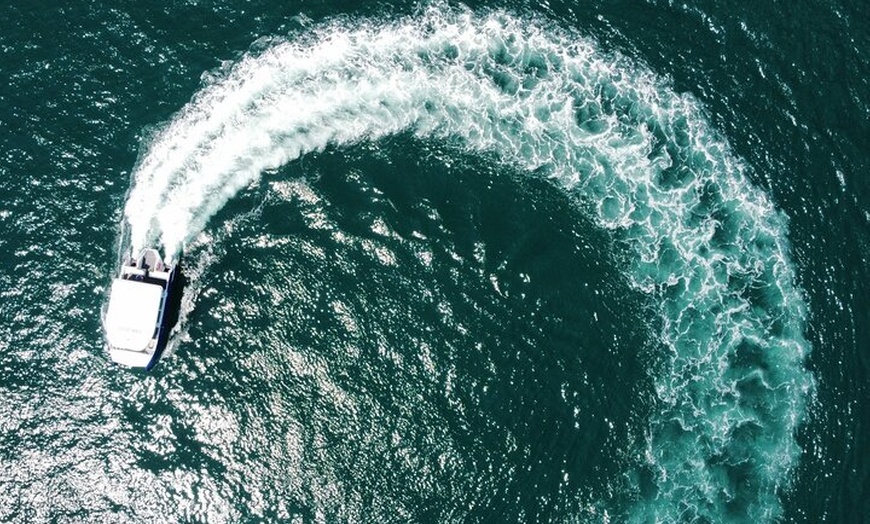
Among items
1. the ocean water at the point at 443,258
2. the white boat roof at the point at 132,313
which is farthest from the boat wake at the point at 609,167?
the white boat roof at the point at 132,313

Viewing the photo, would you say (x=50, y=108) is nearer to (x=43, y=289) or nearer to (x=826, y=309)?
(x=43, y=289)

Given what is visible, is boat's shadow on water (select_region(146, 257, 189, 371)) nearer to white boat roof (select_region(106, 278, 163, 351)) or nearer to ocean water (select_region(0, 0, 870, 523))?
ocean water (select_region(0, 0, 870, 523))

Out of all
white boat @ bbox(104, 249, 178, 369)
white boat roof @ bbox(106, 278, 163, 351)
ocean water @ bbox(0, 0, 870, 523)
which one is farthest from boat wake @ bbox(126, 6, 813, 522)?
white boat roof @ bbox(106, 278, 163, 351)

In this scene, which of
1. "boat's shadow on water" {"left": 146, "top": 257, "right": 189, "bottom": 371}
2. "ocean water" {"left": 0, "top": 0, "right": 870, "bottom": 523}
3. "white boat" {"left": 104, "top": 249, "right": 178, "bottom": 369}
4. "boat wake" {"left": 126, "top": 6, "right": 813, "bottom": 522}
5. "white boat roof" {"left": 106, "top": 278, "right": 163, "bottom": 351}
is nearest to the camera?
"ocean water" {"left": 0, "top": 0, "right": 870, "bottom": 523}

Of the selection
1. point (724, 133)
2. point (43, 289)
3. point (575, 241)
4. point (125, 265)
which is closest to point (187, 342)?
A: point (125, 265)

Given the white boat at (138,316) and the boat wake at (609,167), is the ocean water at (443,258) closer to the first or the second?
the boat wake at (609,167)

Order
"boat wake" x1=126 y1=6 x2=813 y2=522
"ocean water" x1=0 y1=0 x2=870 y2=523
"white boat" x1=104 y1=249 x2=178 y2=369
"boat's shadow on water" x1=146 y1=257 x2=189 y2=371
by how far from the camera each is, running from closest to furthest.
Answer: "ocean water" x1=0 y1=0 x2=870 y2=523
"white boat" x1=104 y1=249 x2=178 y2=369
"boat's shadow on water" x1=146 y1=257 x2=189 y2=371
"boat wake" x1=126 y1=6 x2=813 y2=522

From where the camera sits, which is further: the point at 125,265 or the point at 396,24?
the point at 396,24
